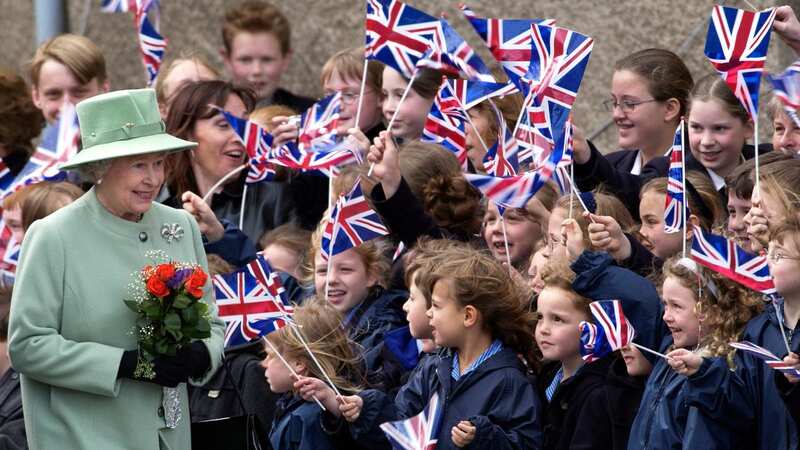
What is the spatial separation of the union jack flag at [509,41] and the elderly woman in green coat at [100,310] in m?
1.61

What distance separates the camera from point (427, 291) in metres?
6.18

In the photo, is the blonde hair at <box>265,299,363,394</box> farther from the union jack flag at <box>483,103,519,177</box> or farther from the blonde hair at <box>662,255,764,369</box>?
the blonde hair at <box>662,255,764,369</box>

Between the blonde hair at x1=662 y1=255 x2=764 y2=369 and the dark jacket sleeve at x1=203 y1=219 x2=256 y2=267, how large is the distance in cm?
195

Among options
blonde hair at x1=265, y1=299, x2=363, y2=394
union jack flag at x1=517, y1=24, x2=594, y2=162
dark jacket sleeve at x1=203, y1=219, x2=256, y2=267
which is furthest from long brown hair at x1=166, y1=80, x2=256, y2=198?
union jack flag at x1=517, y1=24, x2=594, y2=162

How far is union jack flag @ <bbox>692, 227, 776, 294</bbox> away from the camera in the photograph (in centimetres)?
536

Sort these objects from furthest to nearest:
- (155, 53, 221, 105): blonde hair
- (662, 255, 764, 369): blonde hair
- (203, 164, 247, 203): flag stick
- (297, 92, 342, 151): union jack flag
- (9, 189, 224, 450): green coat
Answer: (155, 53, 221, 105): blonde hair, (203, 164, 247, 203): flag stick, (297, 92, 342, 151): union jack flag, (662, 255, 764, 369): blonde hair, (9, 189, 224, 450): green coat

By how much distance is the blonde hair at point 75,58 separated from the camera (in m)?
8.71

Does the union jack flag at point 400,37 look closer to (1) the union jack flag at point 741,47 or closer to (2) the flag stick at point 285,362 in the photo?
(2) the flag stick at point 285,362

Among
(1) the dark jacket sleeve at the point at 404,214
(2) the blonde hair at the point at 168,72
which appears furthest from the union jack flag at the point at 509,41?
(2) the blonde hair at the point at 168,72

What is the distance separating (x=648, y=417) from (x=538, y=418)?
402mm

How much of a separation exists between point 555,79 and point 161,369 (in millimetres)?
1930

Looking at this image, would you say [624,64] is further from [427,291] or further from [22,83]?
[22,83]

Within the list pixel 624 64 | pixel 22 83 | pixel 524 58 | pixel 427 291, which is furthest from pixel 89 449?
pixel 22 83

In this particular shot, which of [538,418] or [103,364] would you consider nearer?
[103,364]
